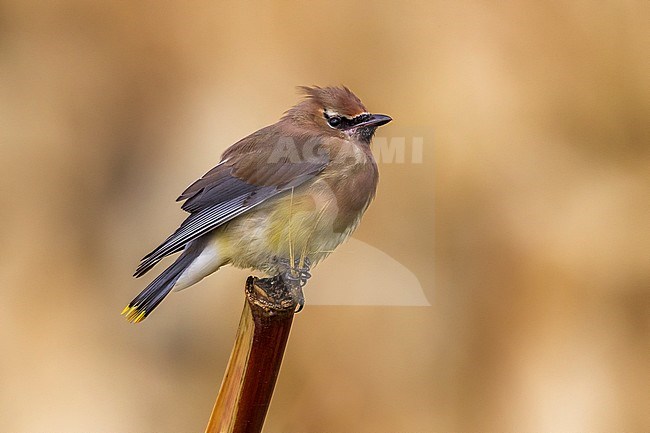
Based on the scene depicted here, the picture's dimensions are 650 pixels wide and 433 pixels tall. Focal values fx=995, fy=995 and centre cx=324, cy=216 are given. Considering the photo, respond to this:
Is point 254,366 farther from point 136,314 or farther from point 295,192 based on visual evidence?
point 136,314

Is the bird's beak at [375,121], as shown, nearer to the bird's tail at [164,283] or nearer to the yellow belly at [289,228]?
the yellow belly at [289,228]

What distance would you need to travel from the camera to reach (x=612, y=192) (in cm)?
302

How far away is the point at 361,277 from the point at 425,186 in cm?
33

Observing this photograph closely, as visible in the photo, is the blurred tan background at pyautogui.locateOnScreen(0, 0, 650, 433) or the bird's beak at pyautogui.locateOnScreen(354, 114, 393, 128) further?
the blurred tan background at pyautogui.locateOnScreen(0, 0, 650, 433)

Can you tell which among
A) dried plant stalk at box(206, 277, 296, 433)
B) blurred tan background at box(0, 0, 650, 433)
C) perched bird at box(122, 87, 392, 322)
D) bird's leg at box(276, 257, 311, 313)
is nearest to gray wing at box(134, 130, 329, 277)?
perched bird at box(122, 87, 392, 322)

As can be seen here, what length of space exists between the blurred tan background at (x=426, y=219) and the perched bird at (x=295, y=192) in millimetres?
725

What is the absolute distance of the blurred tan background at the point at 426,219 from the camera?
2.76m

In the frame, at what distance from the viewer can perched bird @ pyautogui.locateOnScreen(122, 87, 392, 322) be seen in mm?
1963

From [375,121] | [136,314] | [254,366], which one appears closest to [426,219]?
[375,121]

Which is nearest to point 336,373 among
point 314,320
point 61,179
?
point 314,320

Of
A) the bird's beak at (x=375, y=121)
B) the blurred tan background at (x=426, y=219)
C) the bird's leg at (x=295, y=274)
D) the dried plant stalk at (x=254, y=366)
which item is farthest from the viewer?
the blurred tan background at (x=426, y=219)

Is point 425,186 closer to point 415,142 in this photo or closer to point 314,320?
point 415,142

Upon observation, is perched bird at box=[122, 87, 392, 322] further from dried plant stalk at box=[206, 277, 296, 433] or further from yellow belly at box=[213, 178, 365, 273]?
dried plant stalk at box=[206, 277, 296, 433]

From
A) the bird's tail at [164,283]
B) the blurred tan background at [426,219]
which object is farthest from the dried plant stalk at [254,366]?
the blurred tan background at [426,219]
